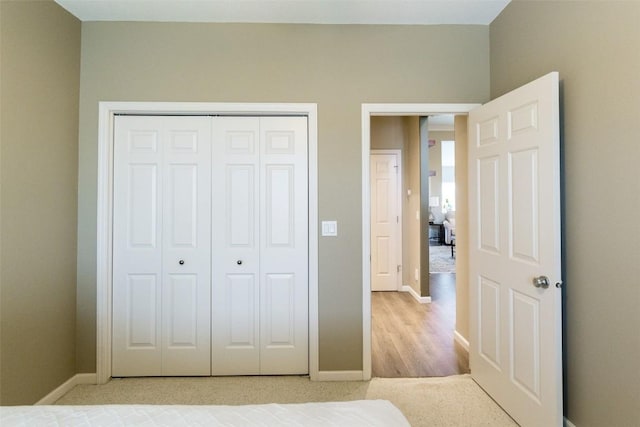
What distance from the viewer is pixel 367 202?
7.74 feet

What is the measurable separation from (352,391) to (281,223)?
1.31 m

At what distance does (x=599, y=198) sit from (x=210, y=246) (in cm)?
237

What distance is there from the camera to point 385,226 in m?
4.74

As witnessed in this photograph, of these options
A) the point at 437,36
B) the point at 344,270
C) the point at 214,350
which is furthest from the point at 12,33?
the point at 437,36

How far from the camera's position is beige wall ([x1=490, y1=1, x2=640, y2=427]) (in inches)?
53.4

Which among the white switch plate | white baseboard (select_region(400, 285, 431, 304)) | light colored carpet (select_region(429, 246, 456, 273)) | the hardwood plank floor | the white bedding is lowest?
the hardwood plank floor

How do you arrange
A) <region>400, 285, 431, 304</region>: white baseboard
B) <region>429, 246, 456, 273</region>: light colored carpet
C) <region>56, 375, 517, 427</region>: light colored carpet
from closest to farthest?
<region>56, 375, 517, 427</region>: light colored carpet < <region>400, 285, 431, 304</region>: white baseboard < <region>429, 246, 456, 273</region>: light colored carpet

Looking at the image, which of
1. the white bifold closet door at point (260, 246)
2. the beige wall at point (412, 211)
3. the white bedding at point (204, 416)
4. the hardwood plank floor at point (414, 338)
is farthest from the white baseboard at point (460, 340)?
the white bedding at point (204, 416)

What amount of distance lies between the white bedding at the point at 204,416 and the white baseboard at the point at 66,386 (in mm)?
1420

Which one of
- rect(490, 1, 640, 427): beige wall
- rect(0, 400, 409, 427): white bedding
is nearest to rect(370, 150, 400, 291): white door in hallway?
rect(490, 1, 640, 427): beige wall

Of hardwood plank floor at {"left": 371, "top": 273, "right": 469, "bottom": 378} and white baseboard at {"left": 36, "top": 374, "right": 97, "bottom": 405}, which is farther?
hardwood plank floor at {"left": 371, "top": 273, "right": 469, "bottom": 378}

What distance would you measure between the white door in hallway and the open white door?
2.45 meters

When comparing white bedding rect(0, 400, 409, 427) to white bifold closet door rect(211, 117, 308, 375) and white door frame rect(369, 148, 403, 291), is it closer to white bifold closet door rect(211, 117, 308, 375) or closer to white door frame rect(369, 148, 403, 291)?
white bifold closet door rect(211, 117, 308, 375)

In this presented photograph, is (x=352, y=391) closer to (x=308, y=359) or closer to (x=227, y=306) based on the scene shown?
(x=308, y=359)
